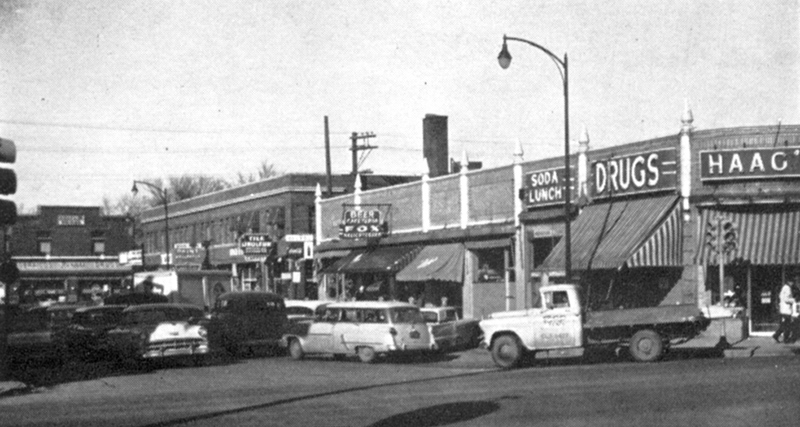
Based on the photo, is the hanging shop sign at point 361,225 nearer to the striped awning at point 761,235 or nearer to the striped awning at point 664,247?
the striped awning at point 664,247

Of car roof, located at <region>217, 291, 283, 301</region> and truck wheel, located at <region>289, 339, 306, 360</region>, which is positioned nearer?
truck wheel, located at <region>289, 339, 306, 360</region>

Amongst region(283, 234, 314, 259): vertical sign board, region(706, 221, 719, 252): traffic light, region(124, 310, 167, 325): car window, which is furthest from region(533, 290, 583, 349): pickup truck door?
region(283, 234, 314, 259): vertical sign board

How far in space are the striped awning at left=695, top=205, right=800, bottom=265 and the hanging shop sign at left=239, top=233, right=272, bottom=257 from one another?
2709cm

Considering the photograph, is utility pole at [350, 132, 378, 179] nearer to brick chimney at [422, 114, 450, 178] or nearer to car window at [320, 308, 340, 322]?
brick chimney at [422, 114, 450, 178]

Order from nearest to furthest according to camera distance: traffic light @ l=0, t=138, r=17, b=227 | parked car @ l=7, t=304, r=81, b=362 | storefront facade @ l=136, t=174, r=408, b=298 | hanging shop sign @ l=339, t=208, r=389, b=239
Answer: traffic light @ l=0, t=138, r=17, b=227
parked car @ l=7, t=304, r=81, b=362
hanging shop sign @ l=339, t=208, r=389, b=239
storefront facade @ l=136, t=174, r=408, b=298

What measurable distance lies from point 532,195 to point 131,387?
17877 mm

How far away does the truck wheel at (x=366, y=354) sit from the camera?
26047 millimetres

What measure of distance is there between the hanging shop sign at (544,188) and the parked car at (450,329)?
595cm

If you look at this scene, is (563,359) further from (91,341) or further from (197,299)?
(197,299)

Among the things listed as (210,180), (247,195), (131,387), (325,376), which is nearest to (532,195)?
(325,376)

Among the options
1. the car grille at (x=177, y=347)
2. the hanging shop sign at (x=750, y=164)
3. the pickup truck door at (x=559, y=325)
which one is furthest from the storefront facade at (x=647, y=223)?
the car grille at (x=177, y=347)

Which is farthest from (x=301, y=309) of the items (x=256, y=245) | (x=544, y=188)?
(x=256, y=245)

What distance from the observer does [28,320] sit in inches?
1099

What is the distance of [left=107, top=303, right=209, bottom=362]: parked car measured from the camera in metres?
24.4
